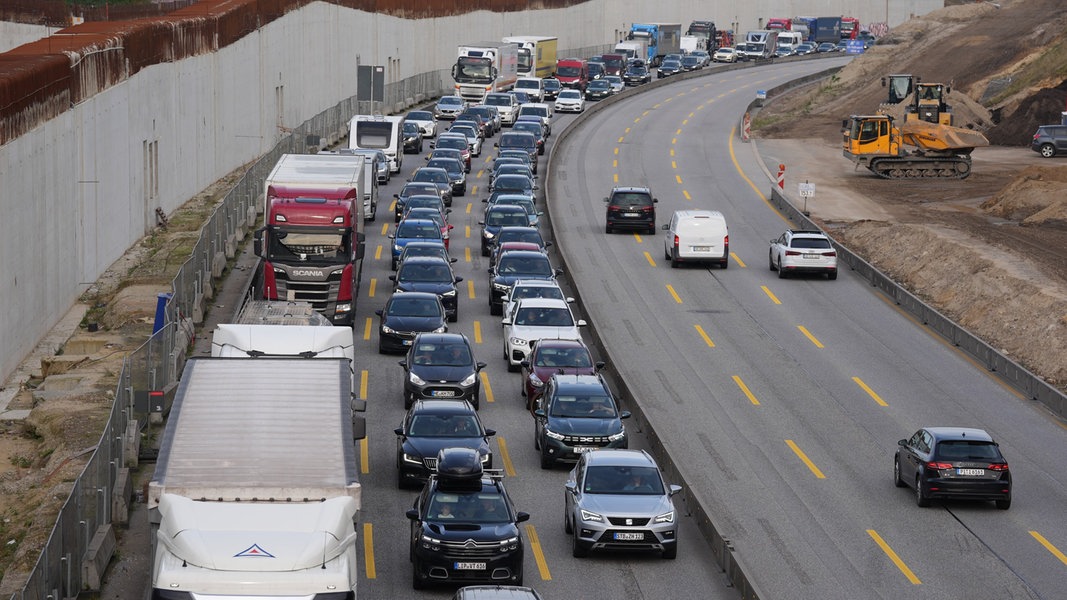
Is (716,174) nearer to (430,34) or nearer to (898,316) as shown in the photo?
(898,316)

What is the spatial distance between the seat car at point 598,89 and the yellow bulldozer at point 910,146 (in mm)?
35348

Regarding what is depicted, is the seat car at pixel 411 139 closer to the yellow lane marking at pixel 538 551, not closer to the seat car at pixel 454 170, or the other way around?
the seat car at pixel 454 170

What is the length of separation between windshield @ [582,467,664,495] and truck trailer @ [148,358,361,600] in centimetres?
537

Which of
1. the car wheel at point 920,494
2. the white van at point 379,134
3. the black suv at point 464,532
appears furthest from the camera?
the white van at point 379,134

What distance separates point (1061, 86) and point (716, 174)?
25543 millimetres

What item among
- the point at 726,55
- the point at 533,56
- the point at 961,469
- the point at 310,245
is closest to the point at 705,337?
the point at 310,245

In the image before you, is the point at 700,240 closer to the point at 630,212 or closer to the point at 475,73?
the point at 630,212

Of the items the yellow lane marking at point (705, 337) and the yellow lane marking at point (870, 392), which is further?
the yellow lane marking at point (705, 337)

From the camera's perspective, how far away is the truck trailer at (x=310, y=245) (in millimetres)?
39188

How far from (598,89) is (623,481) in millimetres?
83347

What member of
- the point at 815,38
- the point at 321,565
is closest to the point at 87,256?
the point at 321,565

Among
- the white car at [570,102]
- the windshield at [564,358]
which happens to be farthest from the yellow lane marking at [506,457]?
the white car at [570,102]

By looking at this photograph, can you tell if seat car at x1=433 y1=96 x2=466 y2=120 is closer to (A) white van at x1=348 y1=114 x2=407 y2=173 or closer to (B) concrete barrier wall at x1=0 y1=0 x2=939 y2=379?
(B) concrete barrier wall at x1=0 y1=0 x2=939 y2=379

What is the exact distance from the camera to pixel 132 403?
96.6ft
